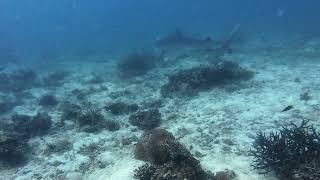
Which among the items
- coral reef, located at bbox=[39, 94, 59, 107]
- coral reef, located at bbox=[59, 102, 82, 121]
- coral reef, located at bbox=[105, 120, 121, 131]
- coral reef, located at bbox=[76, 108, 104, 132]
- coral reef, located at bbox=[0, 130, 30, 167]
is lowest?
coral reef, located at bbox=[0, 130, 30, 167]

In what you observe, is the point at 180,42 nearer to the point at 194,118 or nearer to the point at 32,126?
the point at 194,118

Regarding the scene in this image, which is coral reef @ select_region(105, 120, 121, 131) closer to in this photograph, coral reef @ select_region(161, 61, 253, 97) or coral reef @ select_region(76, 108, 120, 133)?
coral reef @ select_region(76, 108, 120, 133)

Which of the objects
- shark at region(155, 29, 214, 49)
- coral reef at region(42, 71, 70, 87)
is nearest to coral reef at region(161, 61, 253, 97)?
coral reef at region(42, 71, 70, 87)

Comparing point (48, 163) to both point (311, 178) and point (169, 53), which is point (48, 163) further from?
point (169, 53)

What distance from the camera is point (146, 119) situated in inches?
552

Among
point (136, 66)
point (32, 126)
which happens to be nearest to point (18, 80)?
point (136, 66)

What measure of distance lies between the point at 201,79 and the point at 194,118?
430 centimetres

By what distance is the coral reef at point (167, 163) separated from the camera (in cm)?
918

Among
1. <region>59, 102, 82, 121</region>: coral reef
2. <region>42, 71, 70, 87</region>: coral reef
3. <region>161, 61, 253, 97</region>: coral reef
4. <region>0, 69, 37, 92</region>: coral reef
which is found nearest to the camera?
<region>59, 102, 82, 121</region>: coral reef

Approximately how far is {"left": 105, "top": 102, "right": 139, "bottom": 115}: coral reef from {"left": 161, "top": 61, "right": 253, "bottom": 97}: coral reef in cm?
226

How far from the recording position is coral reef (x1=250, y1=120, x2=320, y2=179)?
349 inches

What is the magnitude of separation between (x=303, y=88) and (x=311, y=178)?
366 inches

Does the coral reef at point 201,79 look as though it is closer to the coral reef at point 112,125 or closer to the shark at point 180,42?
the coral reef at point 112,125

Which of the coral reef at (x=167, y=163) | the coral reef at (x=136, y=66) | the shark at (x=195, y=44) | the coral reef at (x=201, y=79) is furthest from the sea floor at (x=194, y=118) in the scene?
the shark at (x=195, y=44)
